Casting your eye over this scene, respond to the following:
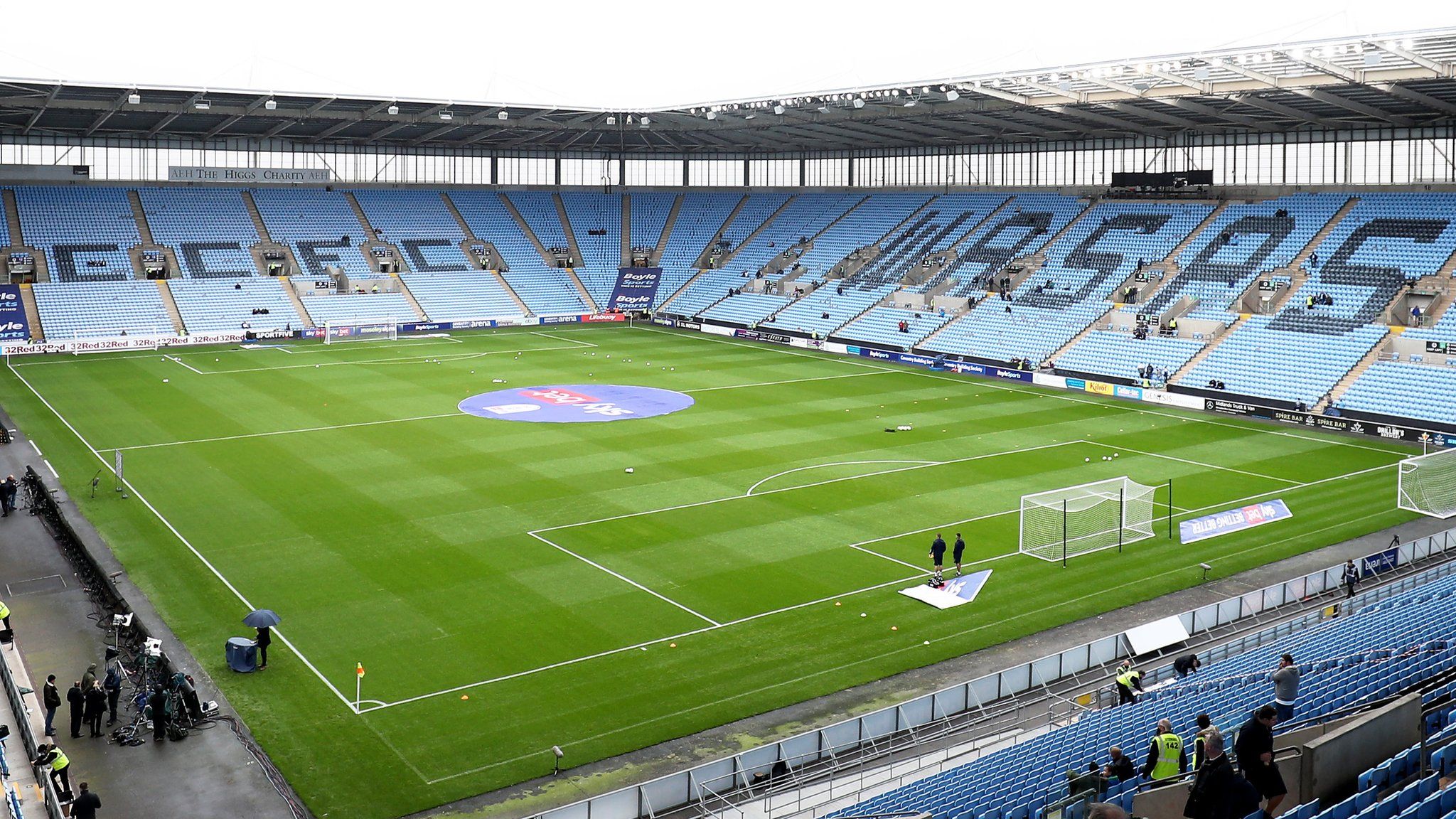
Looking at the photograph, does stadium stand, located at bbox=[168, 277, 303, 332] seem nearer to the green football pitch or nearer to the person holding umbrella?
the green football pitch

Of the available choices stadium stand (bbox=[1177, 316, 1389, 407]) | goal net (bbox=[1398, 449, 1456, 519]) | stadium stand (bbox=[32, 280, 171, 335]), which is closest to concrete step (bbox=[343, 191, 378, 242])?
stadium stand (bbox=[32, 280, 171, 335])

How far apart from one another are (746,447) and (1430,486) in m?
19.4

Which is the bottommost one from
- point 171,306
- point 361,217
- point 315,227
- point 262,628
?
point 262,628

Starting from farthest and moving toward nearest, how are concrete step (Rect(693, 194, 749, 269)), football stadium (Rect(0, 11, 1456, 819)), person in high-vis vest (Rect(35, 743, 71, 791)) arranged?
concrete step (Rect(693, 194, 749, 269)), football stadium (Rect(0, 11, 1456, 819)), person in high-vis vest (Rect(35, 743, 71, 791))

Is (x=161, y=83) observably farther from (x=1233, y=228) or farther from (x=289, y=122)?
(x=1233, y=228)

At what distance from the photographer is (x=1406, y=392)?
4419 cm

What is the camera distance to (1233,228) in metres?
61.7

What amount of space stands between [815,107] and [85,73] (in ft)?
113

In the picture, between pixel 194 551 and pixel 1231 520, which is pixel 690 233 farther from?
pixel 194 551

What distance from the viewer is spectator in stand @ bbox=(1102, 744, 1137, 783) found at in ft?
44.3

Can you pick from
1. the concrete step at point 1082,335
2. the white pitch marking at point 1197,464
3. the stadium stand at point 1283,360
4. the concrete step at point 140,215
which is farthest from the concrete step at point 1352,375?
the concrete step at point 140,215

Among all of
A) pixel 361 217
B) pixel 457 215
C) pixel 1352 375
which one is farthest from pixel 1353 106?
pixel 361 217

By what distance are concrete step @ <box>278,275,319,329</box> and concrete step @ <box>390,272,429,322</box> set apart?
6.20 metres

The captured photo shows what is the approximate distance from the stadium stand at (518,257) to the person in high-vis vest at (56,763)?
62823mm
